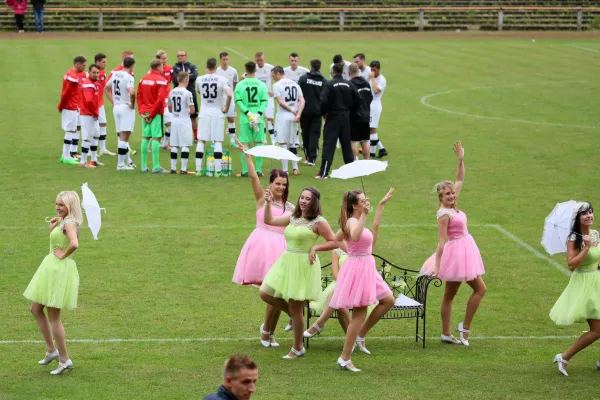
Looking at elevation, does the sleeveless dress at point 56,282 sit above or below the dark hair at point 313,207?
below

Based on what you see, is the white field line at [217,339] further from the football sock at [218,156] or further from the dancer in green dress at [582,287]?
the football sock at [218,156]

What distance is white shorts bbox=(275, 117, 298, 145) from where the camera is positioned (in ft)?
74.4

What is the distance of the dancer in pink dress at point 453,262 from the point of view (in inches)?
465

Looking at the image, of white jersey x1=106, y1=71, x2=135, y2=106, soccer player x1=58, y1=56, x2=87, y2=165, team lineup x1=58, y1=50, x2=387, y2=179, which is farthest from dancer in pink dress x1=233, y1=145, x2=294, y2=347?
soccer player x1=58, y1=56, x2=87, y2=165

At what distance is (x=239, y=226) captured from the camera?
18172 mm

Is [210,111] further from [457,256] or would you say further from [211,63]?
[457,256]

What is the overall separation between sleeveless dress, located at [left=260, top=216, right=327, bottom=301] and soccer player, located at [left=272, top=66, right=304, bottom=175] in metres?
11.0

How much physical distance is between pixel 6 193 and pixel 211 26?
3326 cm

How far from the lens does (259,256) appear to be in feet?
39.0

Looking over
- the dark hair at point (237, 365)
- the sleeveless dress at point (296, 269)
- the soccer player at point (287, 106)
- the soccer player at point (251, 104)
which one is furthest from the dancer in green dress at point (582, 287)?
the soccer player at point (287, 106)

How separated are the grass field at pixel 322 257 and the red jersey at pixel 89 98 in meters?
1.34

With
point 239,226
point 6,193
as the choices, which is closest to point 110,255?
point 239,226

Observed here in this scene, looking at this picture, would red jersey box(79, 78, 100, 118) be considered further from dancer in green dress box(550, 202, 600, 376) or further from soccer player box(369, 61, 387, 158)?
dancer in green dress box(550, 202, 600, 376)

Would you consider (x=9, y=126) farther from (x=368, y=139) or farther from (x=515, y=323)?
(x=515, y=323)
